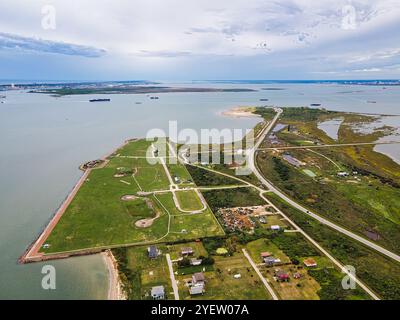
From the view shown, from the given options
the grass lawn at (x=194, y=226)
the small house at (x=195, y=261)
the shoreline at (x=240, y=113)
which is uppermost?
the shoreline at (x=240, y=113)

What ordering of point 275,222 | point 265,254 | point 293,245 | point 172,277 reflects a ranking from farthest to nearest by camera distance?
1. point 275,222
2. point 293,245
3. point 265,254
4. point 172,277

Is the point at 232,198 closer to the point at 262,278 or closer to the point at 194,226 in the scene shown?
the point at 194,226

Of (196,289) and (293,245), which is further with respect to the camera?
(293,245)

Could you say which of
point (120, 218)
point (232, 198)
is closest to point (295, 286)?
point (232, 198)

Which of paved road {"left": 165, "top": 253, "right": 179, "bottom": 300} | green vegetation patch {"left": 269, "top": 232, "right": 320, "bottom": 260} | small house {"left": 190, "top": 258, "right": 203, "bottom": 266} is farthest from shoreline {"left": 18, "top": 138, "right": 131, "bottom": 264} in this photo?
green vegetation patch {"left": 269, "top": 232, "right": 320, "bottom": 260}

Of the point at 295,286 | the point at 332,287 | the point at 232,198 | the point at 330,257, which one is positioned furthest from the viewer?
Result: the point at 232,198

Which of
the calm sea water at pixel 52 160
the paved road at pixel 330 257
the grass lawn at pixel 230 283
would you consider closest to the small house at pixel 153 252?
the grass lawn at pixel 230 283

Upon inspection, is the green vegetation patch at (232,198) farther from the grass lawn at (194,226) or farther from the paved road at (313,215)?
the paved road at (313,215)
